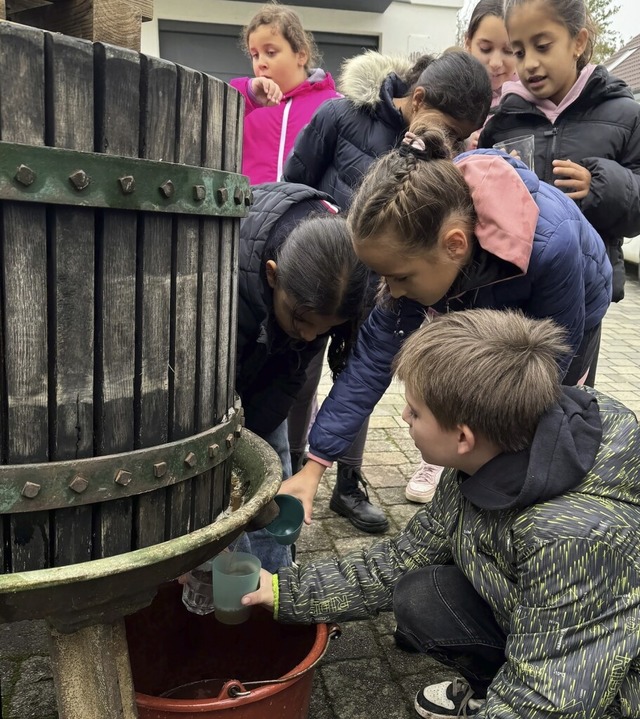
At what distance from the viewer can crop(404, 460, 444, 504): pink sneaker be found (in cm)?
349

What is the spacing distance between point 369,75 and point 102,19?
5.17 feet

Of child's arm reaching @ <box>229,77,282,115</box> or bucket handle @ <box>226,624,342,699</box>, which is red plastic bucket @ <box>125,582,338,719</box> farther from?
child's arm reaching @ <box>229,77,282,115</box>

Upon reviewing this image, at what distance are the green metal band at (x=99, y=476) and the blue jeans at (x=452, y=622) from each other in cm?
81

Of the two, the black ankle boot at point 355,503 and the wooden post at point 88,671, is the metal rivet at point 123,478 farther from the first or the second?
the black ankle boot at point 355,503

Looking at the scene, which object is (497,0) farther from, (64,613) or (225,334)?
(64,613)

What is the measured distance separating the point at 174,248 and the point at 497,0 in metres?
2.58

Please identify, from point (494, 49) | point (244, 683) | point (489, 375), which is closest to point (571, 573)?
point (489, 375)

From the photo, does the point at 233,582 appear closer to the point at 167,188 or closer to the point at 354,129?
Answer: the point at 167,188

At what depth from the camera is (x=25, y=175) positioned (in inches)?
41.7

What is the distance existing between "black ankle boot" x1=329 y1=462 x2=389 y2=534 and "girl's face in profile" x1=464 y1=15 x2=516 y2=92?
6.04 ft

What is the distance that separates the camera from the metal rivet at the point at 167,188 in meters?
1.19

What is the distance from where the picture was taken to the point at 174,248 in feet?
4.14

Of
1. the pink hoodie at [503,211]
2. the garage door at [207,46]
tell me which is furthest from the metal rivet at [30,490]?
the garage door at [207,46]

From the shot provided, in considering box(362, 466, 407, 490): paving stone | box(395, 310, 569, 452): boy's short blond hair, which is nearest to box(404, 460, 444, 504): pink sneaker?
box(362, 466, 407, 490): paving stone
